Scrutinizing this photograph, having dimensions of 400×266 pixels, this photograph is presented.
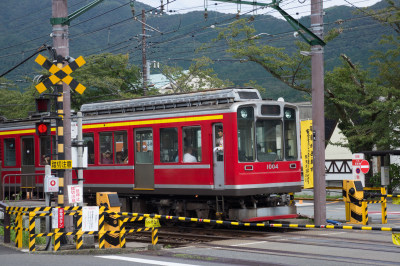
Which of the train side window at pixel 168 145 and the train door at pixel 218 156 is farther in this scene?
the train side window at pixel 168 145

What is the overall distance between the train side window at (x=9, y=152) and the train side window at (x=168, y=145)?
791 cm

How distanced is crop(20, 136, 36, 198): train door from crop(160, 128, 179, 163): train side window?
6.72m

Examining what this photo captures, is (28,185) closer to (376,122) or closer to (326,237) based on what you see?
(326,237)

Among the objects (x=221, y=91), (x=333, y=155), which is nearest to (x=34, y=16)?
(x=333, y=155)

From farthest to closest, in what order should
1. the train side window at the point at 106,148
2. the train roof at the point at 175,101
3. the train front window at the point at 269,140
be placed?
the train side window at the point at 106,148 < the train roof at the point at 175,101 < the train front window at the point at 269,140

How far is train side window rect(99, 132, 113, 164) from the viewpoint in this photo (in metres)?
20.4

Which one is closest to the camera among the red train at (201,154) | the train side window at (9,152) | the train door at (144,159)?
the red train at (201,154)

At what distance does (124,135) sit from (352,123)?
15.8 meters

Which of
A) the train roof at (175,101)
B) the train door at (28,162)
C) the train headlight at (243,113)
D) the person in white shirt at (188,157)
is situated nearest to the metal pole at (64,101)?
the person in white shirt at (188,157)

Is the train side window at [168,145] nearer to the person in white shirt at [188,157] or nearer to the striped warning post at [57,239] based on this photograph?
the person in white shirt at [188,157]

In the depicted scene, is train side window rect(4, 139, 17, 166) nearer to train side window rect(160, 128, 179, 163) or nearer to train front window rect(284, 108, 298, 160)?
train side window rect(160, 128, 179, 163)

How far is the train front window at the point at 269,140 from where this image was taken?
56.8 feet

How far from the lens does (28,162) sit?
77.4ft

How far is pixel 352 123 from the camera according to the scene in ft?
106
